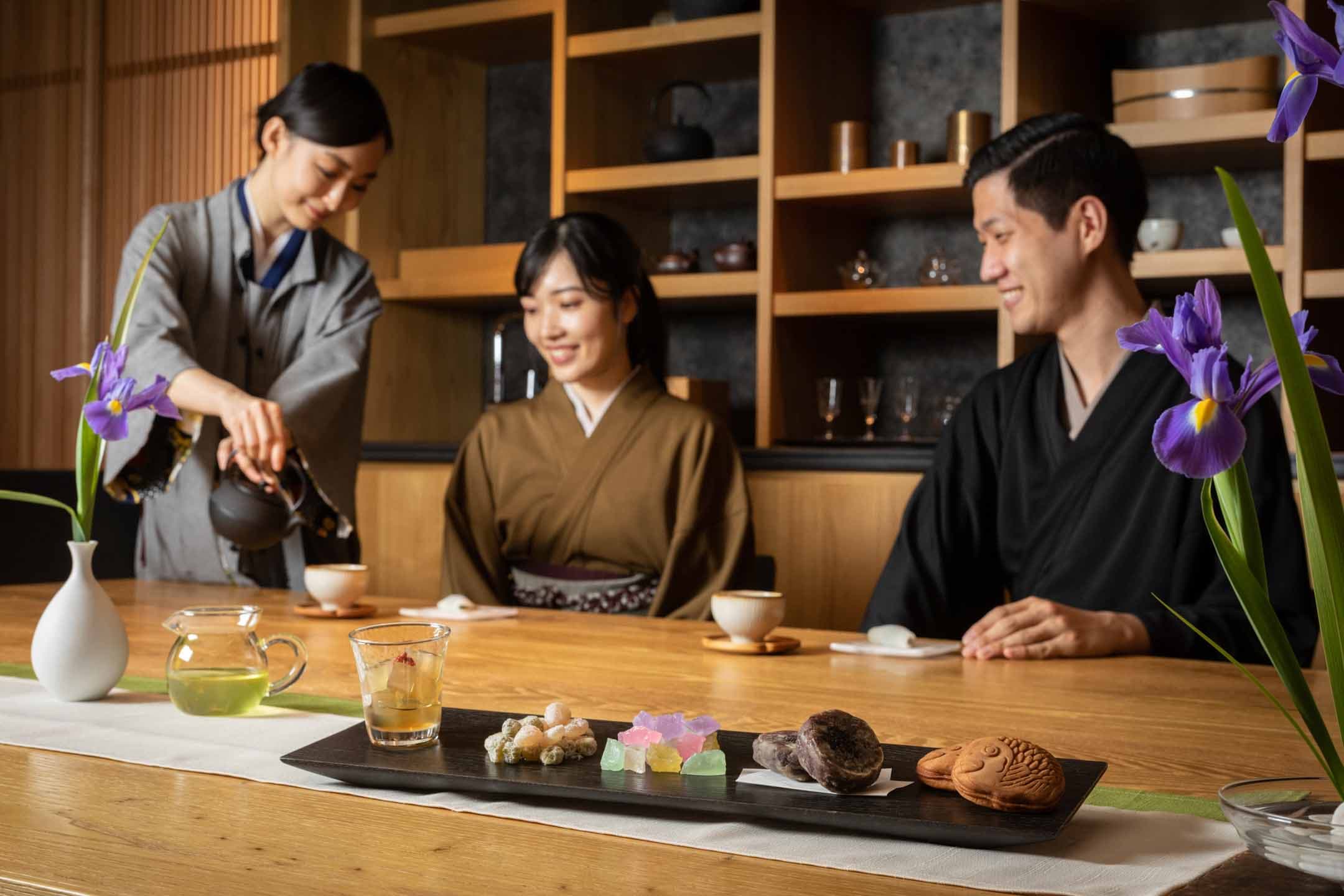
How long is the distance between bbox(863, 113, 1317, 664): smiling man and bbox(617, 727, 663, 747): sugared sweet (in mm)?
1170

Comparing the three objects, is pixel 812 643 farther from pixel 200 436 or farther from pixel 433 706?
pixel 200 436

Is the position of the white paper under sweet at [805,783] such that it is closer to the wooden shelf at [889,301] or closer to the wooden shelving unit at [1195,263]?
the wooden shelving unit at [1195,263]

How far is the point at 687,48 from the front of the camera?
3809 mm

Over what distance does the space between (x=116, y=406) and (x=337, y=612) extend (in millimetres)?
703

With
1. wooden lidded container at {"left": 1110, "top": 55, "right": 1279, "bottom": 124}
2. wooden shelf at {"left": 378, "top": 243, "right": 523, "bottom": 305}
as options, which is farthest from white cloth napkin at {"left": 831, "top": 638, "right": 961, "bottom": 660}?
wooden shelf at {"left": 378, "top": 243, "right": 523, "bottom": 305}

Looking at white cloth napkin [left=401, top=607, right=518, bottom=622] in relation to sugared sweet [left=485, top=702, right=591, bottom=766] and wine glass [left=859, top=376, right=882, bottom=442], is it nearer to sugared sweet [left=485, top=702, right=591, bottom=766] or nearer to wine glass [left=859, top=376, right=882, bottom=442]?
sugared sweet [left=485, top=702, right=591, bottom=766]

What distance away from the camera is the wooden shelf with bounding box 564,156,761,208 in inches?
145

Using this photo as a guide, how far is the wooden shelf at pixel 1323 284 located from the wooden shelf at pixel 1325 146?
0.83 ft

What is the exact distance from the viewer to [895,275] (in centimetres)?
394

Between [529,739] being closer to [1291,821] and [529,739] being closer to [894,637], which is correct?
[1291,821]

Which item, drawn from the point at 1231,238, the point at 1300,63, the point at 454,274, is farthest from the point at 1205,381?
the point at 454,274

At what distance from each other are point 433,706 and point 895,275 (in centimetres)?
315

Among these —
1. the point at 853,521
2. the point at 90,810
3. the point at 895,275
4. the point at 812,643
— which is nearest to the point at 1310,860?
the point at 90,810

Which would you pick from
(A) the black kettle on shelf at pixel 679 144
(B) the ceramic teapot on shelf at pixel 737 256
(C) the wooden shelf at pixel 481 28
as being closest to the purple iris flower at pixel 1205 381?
(B) the ceramic teapot on shelf at pixel 737 256
